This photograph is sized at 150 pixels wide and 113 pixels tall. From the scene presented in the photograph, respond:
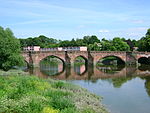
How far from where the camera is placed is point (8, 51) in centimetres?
4644

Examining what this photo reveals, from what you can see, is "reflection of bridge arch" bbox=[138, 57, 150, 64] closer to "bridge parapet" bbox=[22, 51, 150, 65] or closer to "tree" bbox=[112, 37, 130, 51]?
"bridge parapet" bbox=[22, 51, 150, 65]

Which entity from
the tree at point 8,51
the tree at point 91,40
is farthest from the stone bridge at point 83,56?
the tree at point 91,40

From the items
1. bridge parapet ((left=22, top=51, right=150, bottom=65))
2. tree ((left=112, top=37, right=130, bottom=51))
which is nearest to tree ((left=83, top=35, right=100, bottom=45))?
tree ((left=112, top=37, right=130, bottom=51))

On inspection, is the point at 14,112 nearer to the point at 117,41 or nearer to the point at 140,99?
the point at 140,99

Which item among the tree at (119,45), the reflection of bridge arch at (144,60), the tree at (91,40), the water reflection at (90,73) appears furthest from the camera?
the tree at (91,40)

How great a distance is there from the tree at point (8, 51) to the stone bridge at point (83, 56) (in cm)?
1944

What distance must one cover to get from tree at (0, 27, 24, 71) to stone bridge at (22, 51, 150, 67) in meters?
19.4

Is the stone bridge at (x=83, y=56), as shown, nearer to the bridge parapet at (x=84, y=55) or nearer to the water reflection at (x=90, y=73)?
the bridge parapet at (x=84, y=55)

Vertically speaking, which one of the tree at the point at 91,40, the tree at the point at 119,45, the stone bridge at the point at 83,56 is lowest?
the stone bridge at the point at 83,56

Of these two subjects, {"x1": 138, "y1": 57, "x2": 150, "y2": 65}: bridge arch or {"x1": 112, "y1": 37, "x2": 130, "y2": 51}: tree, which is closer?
{"x1": 138, "y1": 57, "x2": 150, "y2": 65}: bridge arch

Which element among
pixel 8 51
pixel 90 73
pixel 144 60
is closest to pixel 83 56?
pixel 90 73

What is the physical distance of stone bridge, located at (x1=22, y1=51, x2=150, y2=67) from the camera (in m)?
68.6

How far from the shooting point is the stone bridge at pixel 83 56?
68562 mm

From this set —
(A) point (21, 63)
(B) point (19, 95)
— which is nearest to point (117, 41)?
(A) point (21, 63)
